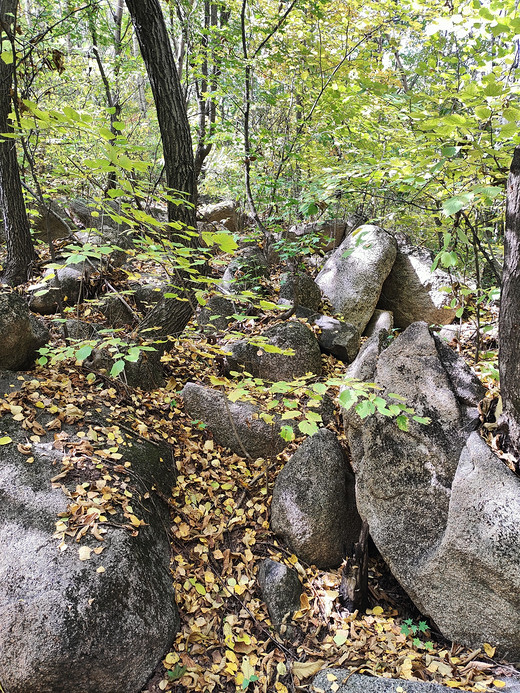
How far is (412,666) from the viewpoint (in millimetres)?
2492

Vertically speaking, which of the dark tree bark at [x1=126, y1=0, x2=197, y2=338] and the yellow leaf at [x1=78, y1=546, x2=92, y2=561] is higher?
the dark tree bark at [x1=126, y1=0, x2=197, y2=338]

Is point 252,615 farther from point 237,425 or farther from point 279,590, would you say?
point 237,425

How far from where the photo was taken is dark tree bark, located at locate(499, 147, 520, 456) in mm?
2455

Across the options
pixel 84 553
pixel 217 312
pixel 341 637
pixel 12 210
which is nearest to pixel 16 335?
pixel 84 553

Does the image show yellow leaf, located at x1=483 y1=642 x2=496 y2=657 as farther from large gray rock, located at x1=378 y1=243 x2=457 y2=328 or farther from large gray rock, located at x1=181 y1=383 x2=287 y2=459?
large gray rock, located at x1=378 y1=243 x2=457 y2=328

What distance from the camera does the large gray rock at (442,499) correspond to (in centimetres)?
246

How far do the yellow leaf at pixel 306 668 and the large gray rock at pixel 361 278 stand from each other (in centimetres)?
479

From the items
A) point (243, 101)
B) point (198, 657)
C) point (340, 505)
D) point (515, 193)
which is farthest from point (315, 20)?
point (198, 657)

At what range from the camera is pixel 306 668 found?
2.54 m

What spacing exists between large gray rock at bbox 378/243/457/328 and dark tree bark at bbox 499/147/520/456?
13.8 feet

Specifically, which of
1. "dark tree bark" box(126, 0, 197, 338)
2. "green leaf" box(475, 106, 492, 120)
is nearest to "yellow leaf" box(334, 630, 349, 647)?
"dark tree bark" box(126, 0, 197, 338)

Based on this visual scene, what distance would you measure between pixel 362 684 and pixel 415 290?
5999mm

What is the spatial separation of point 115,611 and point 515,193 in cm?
370

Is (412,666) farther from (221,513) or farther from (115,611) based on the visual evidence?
(115,611)
